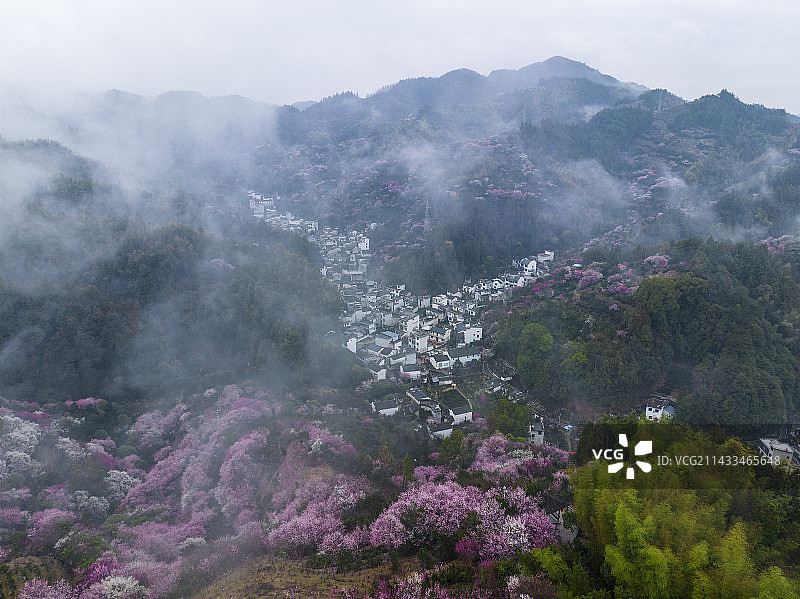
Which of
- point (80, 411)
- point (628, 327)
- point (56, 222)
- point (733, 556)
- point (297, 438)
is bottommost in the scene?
point (733, 556)

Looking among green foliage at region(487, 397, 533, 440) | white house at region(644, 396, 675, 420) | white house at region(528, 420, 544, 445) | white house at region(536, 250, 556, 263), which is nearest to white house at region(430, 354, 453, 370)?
green foliage at region(487, 397, 533, 440)

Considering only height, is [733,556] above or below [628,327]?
below

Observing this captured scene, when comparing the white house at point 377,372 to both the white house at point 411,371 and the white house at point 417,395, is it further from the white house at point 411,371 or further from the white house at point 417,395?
the white house at point 417,395

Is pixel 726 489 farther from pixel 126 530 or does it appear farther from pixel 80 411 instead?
pixel 80 411

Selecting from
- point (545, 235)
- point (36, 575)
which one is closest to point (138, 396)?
point (36, 575)

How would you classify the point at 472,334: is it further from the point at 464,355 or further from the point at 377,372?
the point at 377,372

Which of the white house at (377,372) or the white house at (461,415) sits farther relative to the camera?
the white house at (377,372)

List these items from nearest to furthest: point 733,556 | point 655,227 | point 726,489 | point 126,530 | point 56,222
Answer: point 733,556 < point 726,489 < point 126,530 < point 56,222 < point 655,227

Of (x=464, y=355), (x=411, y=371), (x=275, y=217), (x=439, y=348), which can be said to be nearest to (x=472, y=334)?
(x=439, y=348)

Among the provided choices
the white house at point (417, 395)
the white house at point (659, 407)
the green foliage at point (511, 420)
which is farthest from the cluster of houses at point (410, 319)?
the white house at point (659, 407)

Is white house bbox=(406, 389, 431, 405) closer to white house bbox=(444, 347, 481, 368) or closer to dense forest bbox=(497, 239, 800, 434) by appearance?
white house bbox=(444, 347, 481, 368)

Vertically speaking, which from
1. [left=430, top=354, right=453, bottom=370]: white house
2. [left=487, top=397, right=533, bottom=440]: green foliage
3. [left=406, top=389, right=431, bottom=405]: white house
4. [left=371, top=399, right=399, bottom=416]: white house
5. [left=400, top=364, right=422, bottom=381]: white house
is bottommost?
[left=487, top=397, right=533, bottom=440]: green foliage
